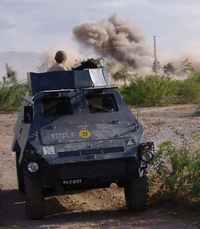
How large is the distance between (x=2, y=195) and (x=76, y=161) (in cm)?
268

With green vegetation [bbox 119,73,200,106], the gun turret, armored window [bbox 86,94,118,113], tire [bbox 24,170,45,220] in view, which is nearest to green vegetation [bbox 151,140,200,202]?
armored window [bbox 86,94,118,113]

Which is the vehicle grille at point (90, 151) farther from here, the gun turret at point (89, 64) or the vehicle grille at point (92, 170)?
the gun turret at point (89, 64)

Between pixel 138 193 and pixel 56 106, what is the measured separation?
1857 millimetres

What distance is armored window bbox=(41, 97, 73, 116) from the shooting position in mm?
7883

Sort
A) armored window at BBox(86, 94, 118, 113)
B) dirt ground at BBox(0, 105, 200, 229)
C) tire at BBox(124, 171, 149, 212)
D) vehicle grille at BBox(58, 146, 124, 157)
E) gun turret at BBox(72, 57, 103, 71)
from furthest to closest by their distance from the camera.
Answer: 1. gun turret at BBox(72, 57, 103, 71)
2. armored window at BBox(86, 94, 118, 113)
3. tire at BBox(124, 171, 149, 212)
4. vehicle grille at BBox(58, 146, 124, 157)
5. dirt ground at BBox(0, 105, 200, 229)

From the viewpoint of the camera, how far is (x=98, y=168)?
6.93 meters

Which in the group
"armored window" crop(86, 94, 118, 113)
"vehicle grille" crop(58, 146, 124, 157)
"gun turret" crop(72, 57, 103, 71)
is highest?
"gun turret" crop(72, 57, 103, 71)

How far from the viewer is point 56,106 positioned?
7.93m

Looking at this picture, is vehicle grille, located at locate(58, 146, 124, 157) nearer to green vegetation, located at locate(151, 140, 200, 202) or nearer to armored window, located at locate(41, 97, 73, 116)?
green vegetation, located at locate(151, 140, 200, 202)

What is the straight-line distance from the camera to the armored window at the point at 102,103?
802cm

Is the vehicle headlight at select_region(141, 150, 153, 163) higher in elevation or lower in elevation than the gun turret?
lower

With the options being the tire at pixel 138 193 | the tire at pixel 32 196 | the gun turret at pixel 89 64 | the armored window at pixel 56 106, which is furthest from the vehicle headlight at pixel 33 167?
the gun turret at pixel 89 64

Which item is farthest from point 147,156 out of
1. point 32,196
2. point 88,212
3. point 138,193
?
point 32,196

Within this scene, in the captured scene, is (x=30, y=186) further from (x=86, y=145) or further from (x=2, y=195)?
(x=2, y=195)
